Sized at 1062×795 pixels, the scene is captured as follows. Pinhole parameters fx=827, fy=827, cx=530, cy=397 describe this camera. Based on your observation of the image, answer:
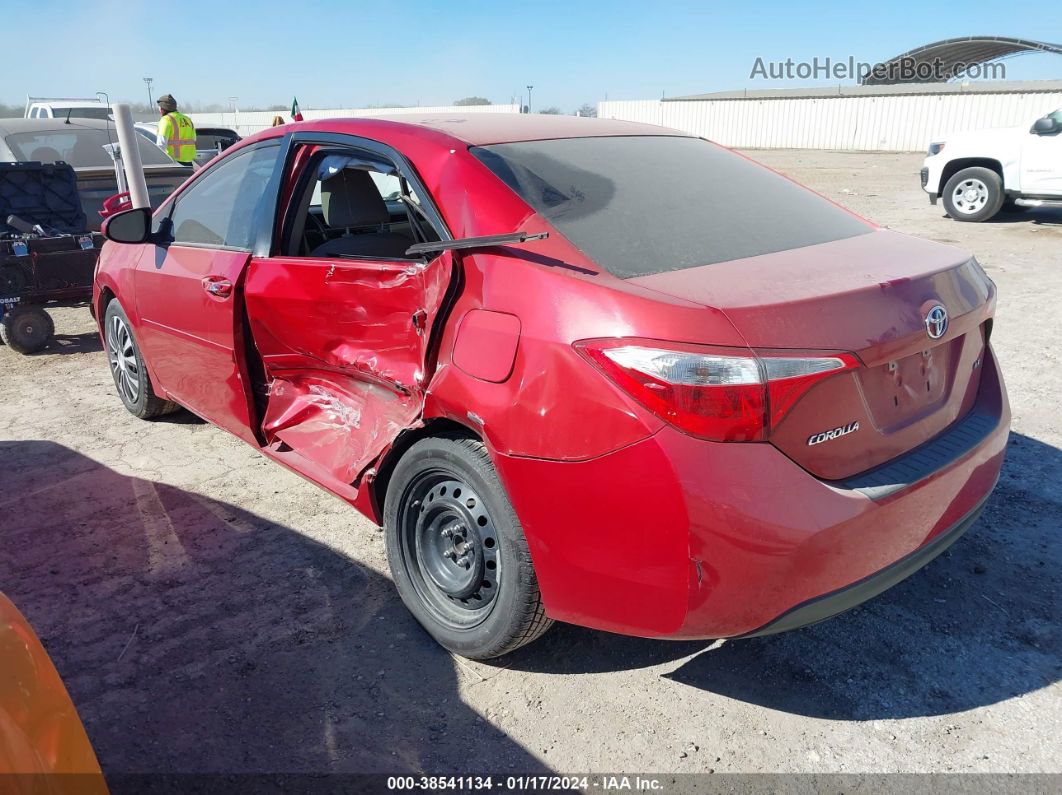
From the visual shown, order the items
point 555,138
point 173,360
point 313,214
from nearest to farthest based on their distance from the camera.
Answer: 1. point 555,138
2. point 313,214
3. point 173,360

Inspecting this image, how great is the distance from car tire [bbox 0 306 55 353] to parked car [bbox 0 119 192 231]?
174cm

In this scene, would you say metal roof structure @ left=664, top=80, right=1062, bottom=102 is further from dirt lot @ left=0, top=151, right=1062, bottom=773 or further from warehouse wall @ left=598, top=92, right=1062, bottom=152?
dirt lot @ left=0, top=151, right=1062, bottom=773

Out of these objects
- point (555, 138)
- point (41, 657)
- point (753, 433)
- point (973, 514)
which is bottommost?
point (973, 514)

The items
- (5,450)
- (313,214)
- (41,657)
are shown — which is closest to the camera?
(41,657)

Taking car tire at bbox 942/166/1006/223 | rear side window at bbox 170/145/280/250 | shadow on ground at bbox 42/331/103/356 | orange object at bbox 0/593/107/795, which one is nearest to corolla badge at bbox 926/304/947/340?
orange object at bbox 0/593/107/795

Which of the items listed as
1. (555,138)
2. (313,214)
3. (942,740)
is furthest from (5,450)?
(942,740)

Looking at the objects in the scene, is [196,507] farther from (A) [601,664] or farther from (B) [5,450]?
(A) [601,664]

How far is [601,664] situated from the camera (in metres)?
2.78

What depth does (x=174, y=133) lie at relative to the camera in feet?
35.2

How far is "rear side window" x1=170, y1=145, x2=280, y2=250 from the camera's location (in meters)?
3.63

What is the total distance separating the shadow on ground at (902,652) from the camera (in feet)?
8.41

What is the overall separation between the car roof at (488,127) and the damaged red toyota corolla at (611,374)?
2 cm

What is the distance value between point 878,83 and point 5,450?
43.2 meters

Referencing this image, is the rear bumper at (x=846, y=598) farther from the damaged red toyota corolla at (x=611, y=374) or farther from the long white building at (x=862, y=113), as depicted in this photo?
the long white building at (x=862, y=113)
